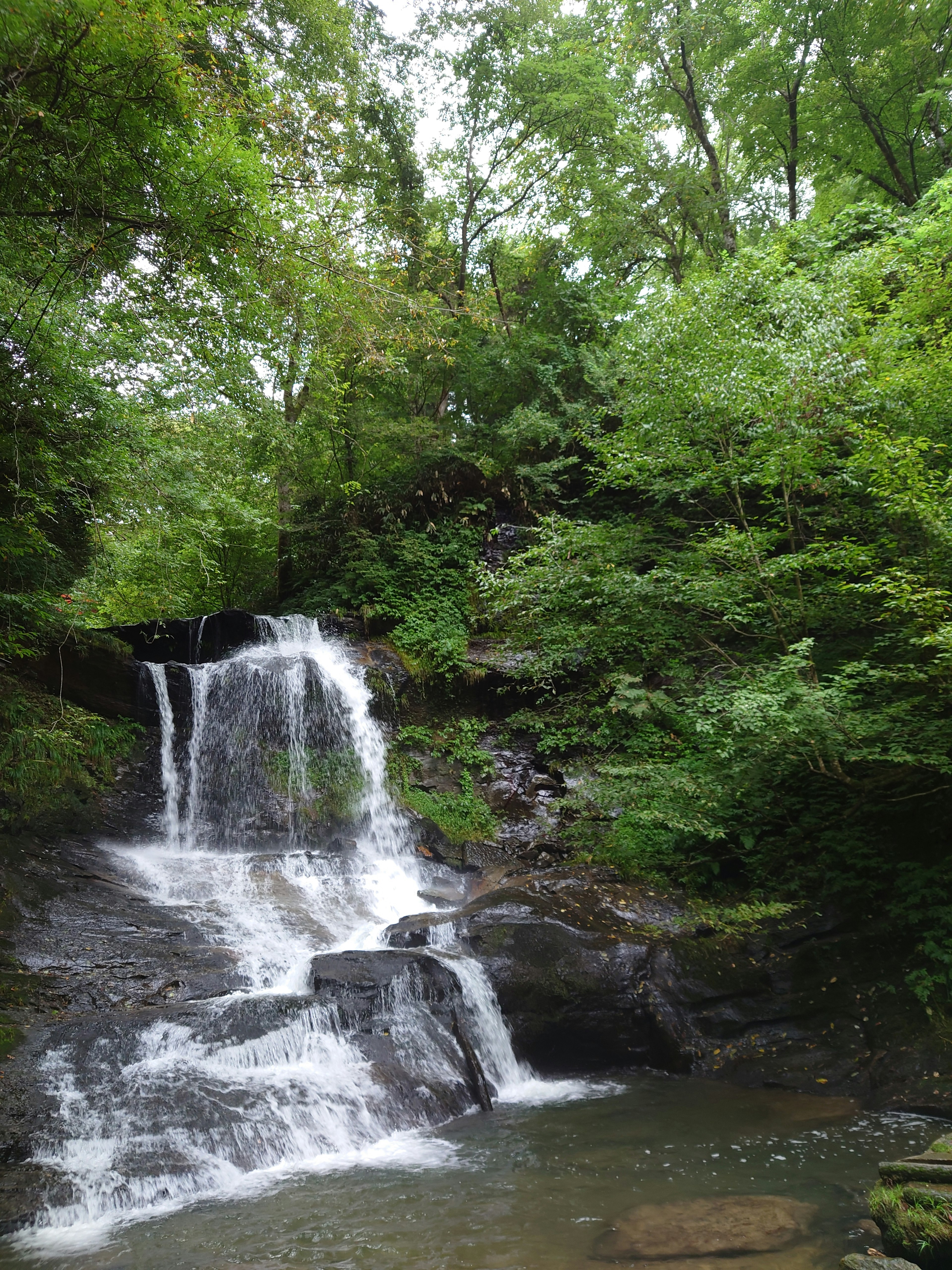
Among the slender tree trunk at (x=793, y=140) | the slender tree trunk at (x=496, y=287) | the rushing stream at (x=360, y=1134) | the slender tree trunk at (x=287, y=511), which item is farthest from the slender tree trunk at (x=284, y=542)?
the slender tree trunk at (x=793, y=140)

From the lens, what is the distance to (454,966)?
6.23 meters

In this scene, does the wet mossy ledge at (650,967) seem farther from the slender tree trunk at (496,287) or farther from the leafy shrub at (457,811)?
the slender tree trunk at (496,287)

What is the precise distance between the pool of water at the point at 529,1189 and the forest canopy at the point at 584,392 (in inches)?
80.1

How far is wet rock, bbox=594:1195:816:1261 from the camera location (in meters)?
3.36

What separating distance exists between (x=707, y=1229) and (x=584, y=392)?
45.7ft

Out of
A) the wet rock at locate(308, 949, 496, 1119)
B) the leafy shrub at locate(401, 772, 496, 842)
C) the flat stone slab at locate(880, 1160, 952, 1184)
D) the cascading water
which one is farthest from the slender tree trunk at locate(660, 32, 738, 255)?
the flat stone slab at locate(880, 1160, 952, 1184)

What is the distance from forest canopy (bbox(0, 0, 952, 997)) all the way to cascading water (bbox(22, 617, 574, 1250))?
237 cm

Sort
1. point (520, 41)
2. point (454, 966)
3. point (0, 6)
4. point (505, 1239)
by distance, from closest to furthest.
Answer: point (0, 6), point (505, 1239), point (454, 966), point (520, 41)

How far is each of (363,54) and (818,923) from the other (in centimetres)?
1651

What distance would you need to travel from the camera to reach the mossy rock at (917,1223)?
293 cm

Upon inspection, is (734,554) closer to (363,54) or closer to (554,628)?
(554,628)

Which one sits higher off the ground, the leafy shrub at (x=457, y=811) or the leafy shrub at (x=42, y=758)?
the leafy shrub at (x=42, y=758)

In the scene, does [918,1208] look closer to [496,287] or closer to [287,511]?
[287,511]

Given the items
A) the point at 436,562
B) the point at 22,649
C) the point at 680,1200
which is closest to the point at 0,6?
the point at 22,649
